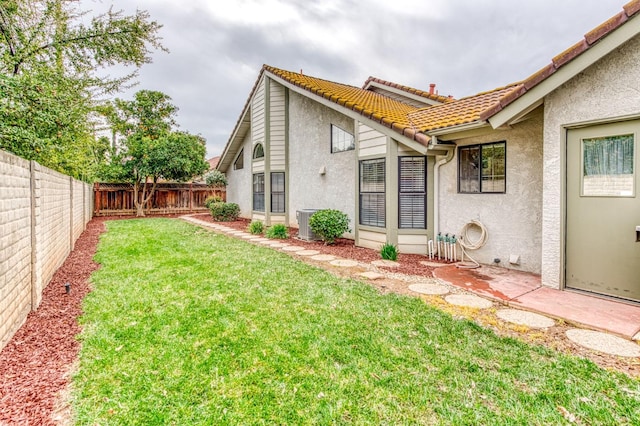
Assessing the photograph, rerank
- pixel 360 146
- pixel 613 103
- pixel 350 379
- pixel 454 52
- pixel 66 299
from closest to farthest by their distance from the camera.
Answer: pixel 350 379 < pixel 613 103 < pixel 66 299 < pixel 360 146 < pixel 454 52

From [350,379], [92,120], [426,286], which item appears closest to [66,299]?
[350,379]

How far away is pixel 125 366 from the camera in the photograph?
2.97 m

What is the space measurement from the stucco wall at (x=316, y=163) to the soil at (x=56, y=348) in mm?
4633

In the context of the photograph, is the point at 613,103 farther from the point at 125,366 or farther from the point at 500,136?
the point at 125,366

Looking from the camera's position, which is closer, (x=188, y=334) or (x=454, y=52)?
(x=188, y=334)

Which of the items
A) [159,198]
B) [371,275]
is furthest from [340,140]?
[159,198]

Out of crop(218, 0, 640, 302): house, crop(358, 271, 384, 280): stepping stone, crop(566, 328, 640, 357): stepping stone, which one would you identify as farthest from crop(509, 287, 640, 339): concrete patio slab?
crop(358, 271, 384, 280): stepping stone

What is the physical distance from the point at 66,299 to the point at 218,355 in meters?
3.34

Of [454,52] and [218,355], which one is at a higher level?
[454,52]

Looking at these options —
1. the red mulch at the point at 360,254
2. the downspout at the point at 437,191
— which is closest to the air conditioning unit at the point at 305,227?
the red mulch at the point at 360,254

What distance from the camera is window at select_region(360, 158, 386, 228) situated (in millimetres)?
8359

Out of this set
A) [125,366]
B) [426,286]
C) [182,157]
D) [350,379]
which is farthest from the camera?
[182,157]

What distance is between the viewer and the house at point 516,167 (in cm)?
439

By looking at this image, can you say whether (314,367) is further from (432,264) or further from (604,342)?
(432,264)
